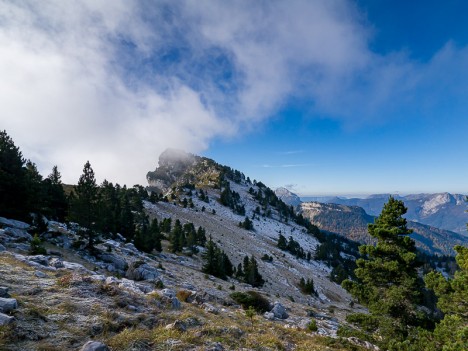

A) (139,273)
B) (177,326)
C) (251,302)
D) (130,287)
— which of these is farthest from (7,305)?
(251,302)

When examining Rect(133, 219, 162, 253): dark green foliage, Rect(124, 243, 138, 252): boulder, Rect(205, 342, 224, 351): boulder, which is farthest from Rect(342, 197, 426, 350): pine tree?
Rect(133, 219, 162, 253): dark green foliage

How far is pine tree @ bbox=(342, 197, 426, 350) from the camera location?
55.3 ft

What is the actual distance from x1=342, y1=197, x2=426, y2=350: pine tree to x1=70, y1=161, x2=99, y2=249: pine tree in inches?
1041

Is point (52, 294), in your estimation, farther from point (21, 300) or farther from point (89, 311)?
point (89, 311)

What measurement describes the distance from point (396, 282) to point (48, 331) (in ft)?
64.8

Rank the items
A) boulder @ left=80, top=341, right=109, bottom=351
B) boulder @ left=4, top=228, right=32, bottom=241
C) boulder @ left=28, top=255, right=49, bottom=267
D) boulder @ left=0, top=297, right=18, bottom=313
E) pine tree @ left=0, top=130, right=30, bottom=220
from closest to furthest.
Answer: boulder @ left=80, top=341, right=109, bottom=351 < boulder @ left=0, top=297, right=18, bottom=313 < boulder @ left=28, top=255, right=49, bottom=267 < boulder @ left=4, top=228, right=32, bottom=241 < pine tree @ left=0, top=130, right=30, bottom=220

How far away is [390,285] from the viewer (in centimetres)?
1806

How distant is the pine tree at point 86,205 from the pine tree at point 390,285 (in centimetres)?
2644

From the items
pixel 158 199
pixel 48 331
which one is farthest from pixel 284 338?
pixel 158 199

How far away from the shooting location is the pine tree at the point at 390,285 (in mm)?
16859

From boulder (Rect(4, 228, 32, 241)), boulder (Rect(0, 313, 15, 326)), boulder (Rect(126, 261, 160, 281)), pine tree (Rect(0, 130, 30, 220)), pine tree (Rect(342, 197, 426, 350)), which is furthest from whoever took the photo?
pine tree (Rect(0, 130, 30, 220))

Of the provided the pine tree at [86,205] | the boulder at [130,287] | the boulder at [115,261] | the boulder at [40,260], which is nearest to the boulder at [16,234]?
the pine tree at [86,205]

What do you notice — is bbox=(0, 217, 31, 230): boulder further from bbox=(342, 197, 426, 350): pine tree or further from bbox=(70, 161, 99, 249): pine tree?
bbox=(342, 197, 426, 350): pine tree

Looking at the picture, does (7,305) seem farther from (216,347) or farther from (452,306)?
(452,306)
